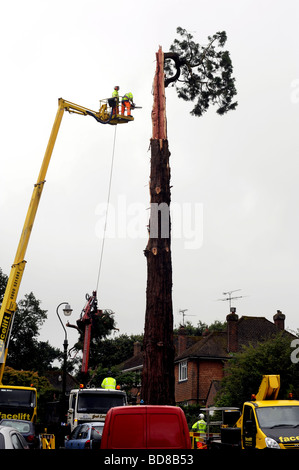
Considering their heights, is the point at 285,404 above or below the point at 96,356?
below

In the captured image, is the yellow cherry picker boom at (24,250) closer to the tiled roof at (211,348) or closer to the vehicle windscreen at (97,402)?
the vehicle windscreen at (97,402)

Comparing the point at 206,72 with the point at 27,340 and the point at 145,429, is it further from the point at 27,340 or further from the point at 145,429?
the point at 27,340

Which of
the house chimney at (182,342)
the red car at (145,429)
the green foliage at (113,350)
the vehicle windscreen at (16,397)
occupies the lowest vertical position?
the red car at (145,429)

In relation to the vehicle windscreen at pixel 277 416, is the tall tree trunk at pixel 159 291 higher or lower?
higher

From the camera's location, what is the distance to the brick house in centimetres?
4903

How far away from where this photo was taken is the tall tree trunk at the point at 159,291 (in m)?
15.0

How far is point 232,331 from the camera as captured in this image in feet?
160

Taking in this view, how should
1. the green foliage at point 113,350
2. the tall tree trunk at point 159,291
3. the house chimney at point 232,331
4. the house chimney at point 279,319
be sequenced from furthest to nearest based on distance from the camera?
the green foliage at point 113,350 < the house chimney at point 279,319 < the house chimney at point 232,331 < the tall tree trunk at point 159,291

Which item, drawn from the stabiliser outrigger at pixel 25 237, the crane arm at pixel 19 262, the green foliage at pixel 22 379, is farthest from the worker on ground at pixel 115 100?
the green foliage at pixel 22 379

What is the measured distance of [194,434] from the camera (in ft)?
68.1

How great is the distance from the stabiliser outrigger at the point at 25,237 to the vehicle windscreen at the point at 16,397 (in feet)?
4.47
